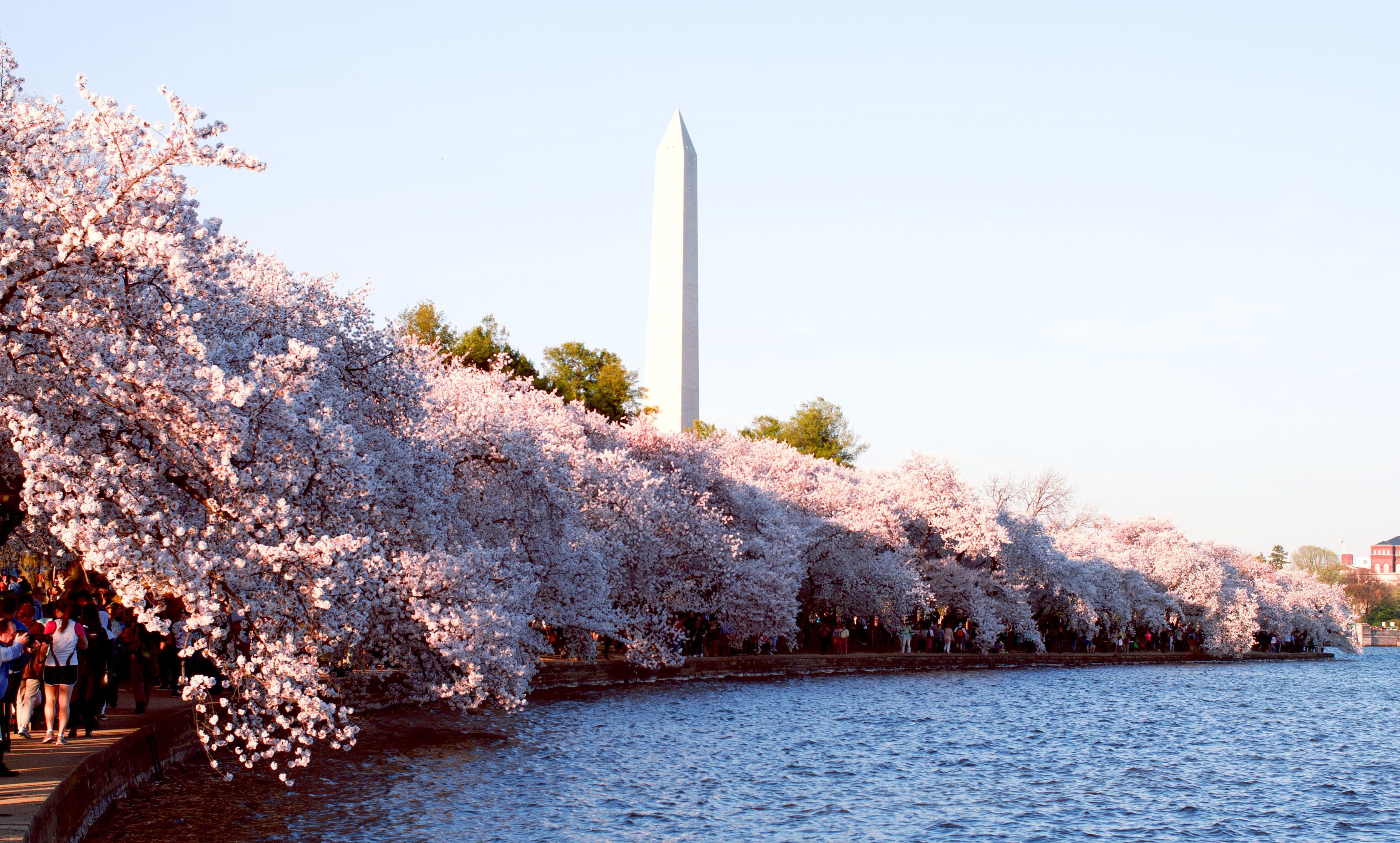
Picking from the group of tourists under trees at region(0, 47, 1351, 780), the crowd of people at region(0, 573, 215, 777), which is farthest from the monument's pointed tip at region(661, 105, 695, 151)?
the crowd of people at region(0, 573, 215, 777)

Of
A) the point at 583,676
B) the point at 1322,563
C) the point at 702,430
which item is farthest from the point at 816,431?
the point at 1322,563

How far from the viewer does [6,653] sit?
43.2 ft

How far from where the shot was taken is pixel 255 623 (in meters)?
11.8

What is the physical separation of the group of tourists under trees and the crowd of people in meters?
0.87

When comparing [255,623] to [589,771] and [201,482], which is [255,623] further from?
[589,771]

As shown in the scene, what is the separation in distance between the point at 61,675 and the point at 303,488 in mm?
3889

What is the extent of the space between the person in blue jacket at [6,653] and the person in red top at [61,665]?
957 millimetres

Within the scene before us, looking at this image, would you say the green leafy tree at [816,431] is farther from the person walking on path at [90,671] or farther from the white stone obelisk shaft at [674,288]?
the person walking on path at [90,671]

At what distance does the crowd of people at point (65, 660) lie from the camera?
13.6 meters

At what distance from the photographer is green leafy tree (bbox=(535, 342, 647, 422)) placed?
71312mm

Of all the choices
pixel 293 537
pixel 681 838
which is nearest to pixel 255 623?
pixel 293 537

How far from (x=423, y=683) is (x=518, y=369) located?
151 ft

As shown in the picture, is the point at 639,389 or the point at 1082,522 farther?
the point at 1082,522

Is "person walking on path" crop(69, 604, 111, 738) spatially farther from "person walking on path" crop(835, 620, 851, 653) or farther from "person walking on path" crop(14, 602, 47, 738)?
"person walking on path" crop(835, 620, 851, 653)
